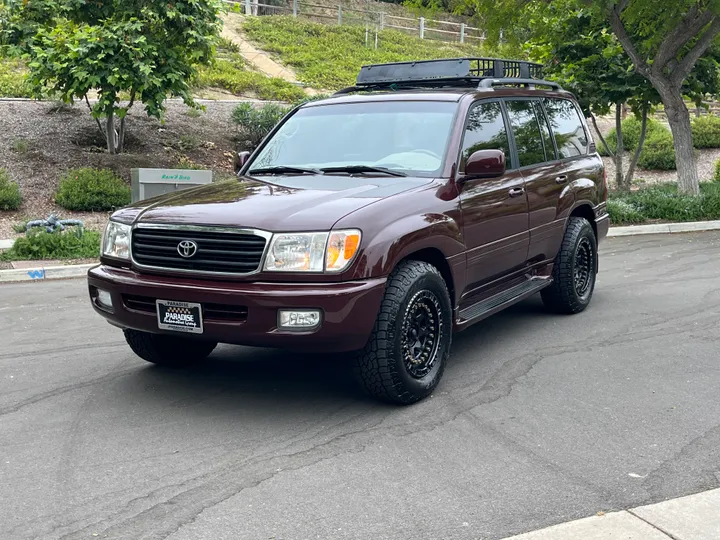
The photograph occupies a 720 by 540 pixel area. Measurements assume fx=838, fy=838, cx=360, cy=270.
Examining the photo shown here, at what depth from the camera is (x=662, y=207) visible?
1472 cm

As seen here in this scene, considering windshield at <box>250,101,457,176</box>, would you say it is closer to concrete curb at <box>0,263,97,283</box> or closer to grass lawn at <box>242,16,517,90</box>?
concrete curb at <box>0,263,97,283</box>

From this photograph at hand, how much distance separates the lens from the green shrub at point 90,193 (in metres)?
13.1

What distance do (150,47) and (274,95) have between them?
893cm

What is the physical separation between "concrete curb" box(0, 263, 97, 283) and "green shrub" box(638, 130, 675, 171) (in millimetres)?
15796

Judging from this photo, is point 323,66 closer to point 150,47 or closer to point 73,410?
point 150,47

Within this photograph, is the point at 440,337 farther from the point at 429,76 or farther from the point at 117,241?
the point at 429,76

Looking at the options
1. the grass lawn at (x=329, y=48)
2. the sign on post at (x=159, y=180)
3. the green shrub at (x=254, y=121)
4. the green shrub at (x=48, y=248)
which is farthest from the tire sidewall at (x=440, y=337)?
the grass lawn at (x=329, y=48)

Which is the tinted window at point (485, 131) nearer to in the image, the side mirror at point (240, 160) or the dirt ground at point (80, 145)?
the side mirror at point (240, 160)

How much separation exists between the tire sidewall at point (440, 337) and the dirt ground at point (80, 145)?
27.3 feet

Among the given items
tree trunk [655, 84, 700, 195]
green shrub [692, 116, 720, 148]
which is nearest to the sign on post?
tree trunk [655, 84, 700, 195]

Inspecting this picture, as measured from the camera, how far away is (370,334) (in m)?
4.70

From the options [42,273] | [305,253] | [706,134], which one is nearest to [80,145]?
[42,273]

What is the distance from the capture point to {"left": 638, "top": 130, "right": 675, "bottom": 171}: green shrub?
69.9 ft

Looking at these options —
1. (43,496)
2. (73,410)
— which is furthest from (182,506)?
(73,410)
